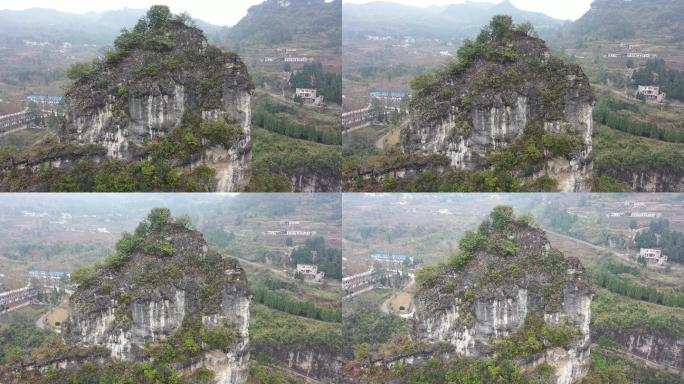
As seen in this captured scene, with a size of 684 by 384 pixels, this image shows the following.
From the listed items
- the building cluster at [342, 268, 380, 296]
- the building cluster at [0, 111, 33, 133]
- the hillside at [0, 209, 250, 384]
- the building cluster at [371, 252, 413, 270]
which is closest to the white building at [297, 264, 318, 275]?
the building cluster at [342, 268, 380, 296]

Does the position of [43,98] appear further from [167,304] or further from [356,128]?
[356,128]

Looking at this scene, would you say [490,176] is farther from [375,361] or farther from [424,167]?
[375,361]

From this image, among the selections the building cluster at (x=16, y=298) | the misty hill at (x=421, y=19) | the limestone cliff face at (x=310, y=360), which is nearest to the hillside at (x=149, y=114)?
the misty hill at (x=421, y=19)

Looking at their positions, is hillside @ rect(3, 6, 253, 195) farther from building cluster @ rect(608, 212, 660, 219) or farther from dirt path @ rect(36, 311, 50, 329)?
building cluster @ rect(608, 212, 660, 219)

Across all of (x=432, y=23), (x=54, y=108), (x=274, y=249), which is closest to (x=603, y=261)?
(x=432, y=23)

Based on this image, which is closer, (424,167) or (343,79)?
(424,167)
